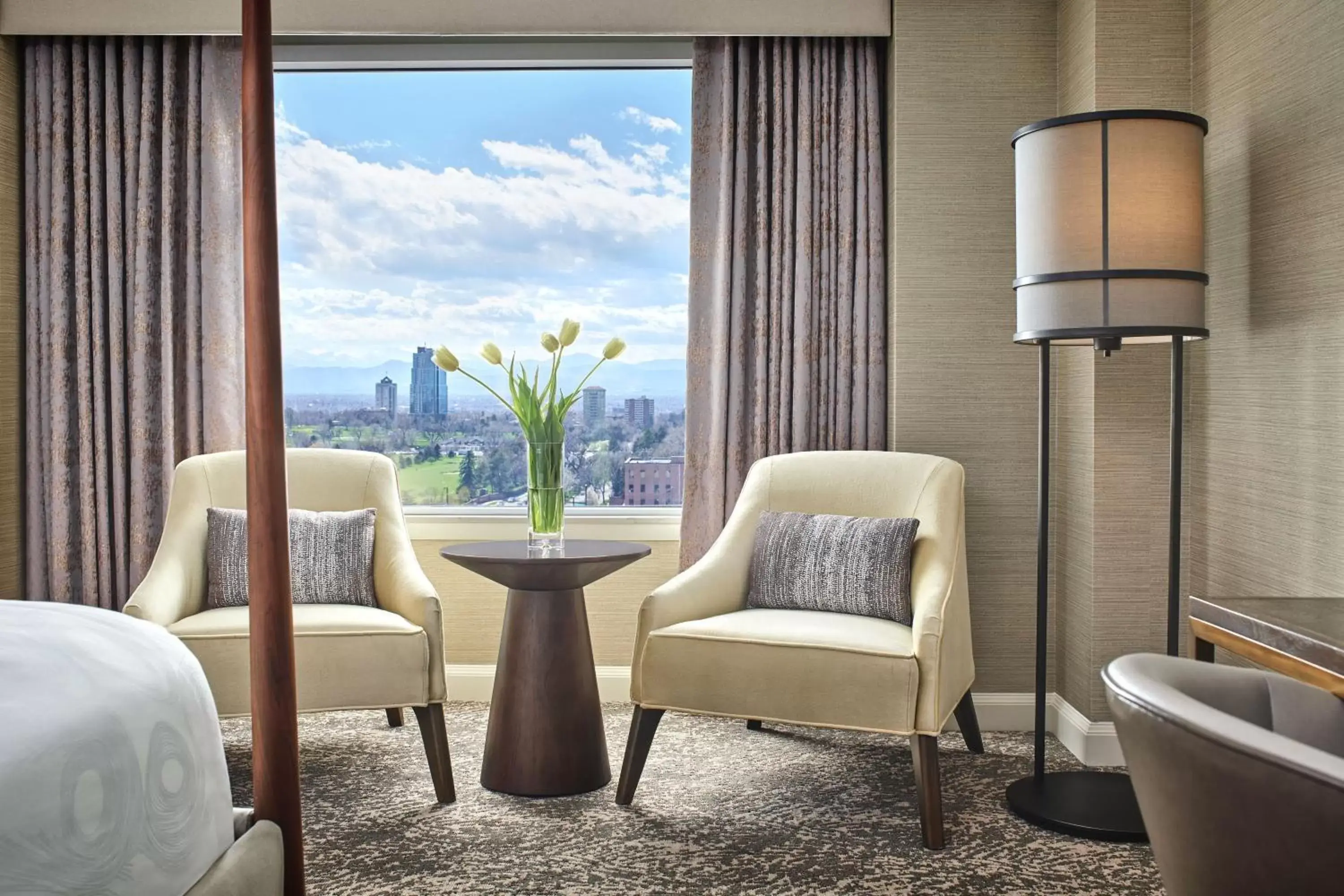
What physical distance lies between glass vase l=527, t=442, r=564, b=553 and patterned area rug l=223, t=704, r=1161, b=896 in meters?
0.68

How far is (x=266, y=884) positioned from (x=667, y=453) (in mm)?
2558

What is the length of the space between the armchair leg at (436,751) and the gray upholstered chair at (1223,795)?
1.92 meters

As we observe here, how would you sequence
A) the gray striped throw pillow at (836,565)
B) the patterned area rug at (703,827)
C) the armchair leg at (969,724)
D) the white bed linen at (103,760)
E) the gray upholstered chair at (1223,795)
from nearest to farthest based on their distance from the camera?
the gray upholstered chair at (1223,795) → the white bed linen at (103,760) → the patterned area rug at (703,827) → the gray striped throw pillow at (836,565) → the armchair leg at (969,724)

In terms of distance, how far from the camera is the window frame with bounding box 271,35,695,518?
12.3 ft

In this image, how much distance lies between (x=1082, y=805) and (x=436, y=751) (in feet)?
5.25

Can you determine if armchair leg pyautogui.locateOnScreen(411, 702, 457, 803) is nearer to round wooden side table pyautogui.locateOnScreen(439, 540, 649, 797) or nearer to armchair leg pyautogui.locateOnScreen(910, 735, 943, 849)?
round wooden side table pyautogui.locateOnScreen(439, 540, 649, 797)

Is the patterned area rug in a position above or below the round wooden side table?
below

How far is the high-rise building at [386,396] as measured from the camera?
395 centimetres

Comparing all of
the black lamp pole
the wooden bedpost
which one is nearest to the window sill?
the black lamp pole

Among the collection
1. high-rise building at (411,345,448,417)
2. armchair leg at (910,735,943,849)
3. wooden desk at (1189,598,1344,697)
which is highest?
high-rise building at (411,345,448,417)

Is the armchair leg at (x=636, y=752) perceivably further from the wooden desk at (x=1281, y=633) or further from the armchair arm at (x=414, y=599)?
the wooden desk at (x=1281, y=633)

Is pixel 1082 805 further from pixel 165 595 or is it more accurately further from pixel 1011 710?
pixel 165 595

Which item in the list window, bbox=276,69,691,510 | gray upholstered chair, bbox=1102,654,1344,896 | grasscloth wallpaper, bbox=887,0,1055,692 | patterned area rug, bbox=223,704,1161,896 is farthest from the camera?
window, bbox=276,69,691,510

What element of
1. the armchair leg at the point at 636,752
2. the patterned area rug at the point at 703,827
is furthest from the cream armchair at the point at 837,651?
the patterned area rug at the point at 703,827
